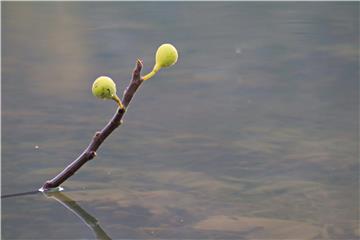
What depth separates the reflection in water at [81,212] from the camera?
85 cm

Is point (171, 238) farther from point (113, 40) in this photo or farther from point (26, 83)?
point (113, 40)

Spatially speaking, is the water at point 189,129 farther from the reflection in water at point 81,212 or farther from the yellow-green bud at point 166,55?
the yellow-green bud at point 166,55

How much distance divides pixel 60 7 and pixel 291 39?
72cm

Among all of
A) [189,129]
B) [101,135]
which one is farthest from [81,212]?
[189,129]

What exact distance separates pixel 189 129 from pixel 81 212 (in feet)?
1.17

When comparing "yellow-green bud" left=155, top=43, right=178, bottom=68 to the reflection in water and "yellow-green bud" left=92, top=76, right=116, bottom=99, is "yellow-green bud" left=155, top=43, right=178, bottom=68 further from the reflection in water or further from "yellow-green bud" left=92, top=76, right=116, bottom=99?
the reflection in water

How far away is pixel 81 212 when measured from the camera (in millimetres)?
909

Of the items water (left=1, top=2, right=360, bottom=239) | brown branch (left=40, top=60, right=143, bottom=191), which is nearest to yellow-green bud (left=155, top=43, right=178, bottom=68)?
brown branch (left=40, top=60, right=143, bottom=191)

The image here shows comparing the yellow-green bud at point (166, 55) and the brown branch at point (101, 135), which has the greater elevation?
the yellow-green bud at point (166, 55)

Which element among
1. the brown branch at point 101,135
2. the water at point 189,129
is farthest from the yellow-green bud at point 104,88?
the water at point 189,129

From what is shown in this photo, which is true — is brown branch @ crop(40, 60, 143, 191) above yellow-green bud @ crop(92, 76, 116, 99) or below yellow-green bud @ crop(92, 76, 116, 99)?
below

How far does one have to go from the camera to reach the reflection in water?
0.85 m

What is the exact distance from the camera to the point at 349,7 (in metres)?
2.26

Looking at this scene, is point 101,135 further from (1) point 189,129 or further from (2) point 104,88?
(1) point 189,129
